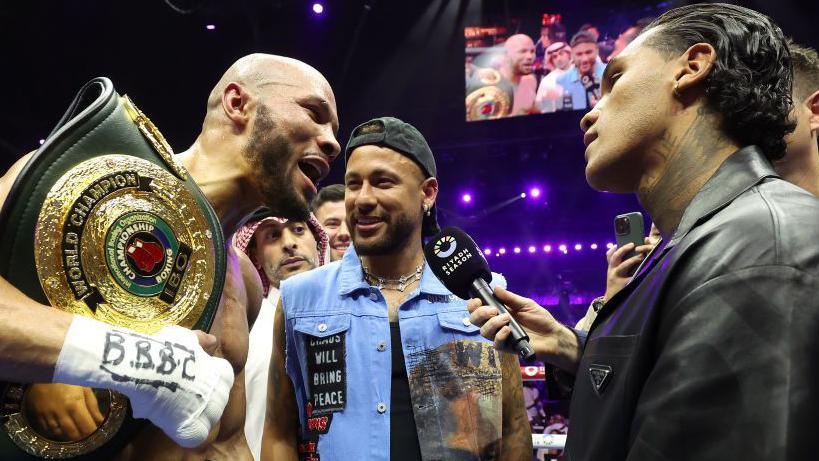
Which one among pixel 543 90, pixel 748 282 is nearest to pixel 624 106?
pixel 748 282

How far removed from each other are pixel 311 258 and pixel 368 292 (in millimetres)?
1313

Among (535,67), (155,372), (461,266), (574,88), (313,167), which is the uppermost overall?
(535,67)

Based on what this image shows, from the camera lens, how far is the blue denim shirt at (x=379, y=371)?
5.77 feet

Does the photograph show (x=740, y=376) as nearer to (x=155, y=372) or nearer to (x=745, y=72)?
(x=745, y=72)

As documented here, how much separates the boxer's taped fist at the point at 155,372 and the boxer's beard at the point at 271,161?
0.71 metres

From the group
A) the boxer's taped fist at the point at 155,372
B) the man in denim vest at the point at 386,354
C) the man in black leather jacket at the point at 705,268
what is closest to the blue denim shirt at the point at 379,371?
the man in denim vest at the point at 386,354

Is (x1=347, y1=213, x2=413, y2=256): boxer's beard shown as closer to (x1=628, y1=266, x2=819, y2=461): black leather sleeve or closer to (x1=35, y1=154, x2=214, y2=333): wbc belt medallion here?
(x1=35, y1=154, x2=214, y2=333): wbc belt medallion

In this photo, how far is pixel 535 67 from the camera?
7242 mm

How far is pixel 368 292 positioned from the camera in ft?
6.51

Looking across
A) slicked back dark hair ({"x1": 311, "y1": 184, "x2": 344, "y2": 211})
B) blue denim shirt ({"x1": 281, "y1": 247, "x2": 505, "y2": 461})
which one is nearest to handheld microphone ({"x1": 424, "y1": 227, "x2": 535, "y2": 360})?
blue denim shirt ({"x1": 281, "y1": 247, "x2": 505, "y2": 461})

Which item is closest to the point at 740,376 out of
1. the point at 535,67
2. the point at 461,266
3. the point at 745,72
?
the point at 745,72

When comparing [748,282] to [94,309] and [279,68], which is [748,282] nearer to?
[94,309]

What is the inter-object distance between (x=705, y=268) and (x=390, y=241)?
1.28 m

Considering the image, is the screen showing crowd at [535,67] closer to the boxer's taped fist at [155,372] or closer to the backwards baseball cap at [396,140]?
the backwards baseball cap at [396,140]
